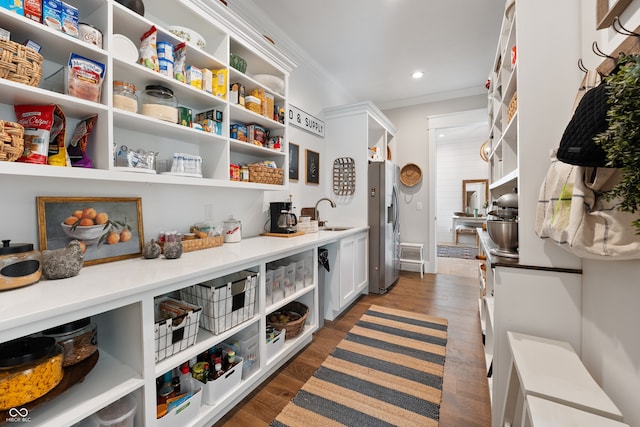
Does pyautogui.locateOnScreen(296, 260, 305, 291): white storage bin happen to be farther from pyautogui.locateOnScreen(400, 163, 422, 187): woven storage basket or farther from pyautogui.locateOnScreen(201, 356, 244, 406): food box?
pyautogui.locateOnScreen(400, 163, 422, 187): woven storage basket

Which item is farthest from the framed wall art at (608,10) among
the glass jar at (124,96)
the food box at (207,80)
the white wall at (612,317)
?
the glass jar at (124,96)

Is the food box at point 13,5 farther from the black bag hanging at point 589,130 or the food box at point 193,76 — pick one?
the black bag hanging at point 589,130

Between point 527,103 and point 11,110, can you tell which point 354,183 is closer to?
point 527,103

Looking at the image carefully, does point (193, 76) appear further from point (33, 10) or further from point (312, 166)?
point (312, 166)

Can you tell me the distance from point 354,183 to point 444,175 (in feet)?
17.2

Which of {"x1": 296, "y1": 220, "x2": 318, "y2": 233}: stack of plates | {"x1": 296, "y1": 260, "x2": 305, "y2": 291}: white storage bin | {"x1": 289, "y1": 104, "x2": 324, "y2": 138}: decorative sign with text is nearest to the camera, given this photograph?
{"x1": 296, "y1": 260, "x2": 305, "y2": 291}: white storage bin

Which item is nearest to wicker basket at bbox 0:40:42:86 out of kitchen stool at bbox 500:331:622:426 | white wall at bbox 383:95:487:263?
kitchen stool at bbox 500:331:622:426

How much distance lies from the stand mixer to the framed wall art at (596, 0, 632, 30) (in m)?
0.88

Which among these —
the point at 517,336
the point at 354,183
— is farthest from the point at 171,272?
the point at 354,183

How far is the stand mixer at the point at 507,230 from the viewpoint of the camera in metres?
1.48

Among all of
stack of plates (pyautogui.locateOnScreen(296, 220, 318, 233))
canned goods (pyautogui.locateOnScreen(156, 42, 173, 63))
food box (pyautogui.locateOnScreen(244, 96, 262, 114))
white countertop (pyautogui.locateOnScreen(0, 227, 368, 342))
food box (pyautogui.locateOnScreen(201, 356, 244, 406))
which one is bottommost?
food box (pyautogui.locateOnScreen(201, 356, 244, 406))

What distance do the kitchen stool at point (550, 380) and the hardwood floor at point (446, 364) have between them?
44 cm

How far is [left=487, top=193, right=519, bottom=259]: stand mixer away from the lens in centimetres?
148

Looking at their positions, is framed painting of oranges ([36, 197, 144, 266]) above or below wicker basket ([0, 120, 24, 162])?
below
